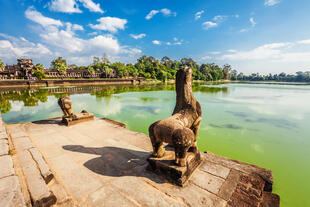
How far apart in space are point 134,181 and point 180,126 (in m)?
1.50

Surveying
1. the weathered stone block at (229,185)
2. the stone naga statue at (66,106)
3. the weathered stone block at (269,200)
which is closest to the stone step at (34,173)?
the stone naga statue at (66,106)

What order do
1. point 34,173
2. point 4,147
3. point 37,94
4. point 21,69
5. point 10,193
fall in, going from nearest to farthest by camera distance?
point 10,193, point 34,173, point 4,147, point 37,94, point 21,69

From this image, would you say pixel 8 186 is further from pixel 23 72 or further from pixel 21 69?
pixel 21 69

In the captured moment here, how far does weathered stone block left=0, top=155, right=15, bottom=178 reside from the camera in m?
2.43

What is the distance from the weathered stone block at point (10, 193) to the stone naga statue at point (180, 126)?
217cm

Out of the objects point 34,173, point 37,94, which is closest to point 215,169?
point 34,173

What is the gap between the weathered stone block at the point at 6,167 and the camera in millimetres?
2432

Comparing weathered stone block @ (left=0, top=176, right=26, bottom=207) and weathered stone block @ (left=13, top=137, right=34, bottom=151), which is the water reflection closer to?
weathered stone block @ (left=13, top=137, right=34, bottom=151)

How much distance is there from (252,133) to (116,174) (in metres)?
8.34

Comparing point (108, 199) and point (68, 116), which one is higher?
point (68, 116)

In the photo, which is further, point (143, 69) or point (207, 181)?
point (143, 69)

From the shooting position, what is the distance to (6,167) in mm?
2584

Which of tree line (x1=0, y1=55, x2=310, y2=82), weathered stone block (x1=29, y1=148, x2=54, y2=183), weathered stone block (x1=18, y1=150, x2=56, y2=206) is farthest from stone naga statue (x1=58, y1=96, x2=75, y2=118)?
tree line (x1=0, y1=55, x2=310, y2=82)

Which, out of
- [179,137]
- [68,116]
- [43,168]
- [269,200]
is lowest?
[269,200]
